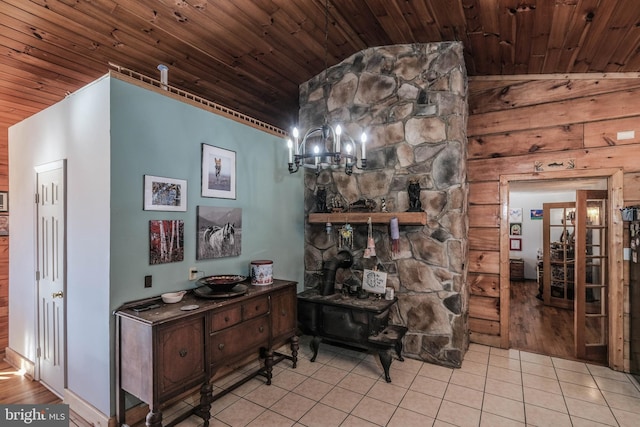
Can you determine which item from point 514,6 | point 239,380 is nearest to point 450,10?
point 514,6

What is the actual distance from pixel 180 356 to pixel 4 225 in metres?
3.22

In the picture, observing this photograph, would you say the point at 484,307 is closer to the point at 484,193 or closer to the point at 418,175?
the point at 484,193

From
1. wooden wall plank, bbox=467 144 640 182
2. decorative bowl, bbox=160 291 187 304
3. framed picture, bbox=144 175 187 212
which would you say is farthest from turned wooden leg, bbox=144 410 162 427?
wooden wall plank, bbox=467 144 640 182

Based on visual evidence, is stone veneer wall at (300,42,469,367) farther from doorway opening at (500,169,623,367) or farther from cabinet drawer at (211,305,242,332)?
cabinet drawer at (211,305,242,332)

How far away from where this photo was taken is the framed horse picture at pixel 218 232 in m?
2.97

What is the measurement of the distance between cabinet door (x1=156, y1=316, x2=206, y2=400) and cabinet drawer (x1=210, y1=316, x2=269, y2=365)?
0.13m

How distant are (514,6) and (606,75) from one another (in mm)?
1635

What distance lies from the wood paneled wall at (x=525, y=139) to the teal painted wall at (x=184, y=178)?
95.7 inches

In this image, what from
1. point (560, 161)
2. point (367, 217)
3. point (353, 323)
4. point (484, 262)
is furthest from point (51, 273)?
point (560, 161)

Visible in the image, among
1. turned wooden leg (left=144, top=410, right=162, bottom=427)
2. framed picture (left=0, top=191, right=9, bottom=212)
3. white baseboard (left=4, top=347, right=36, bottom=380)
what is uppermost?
framed picture (left=0, top=191, right=9, bottom=212)

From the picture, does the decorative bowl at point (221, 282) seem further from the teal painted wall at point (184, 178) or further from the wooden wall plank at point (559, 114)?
the wooden wall plank at point (559, 114)

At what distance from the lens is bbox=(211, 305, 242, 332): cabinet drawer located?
249 centimetres

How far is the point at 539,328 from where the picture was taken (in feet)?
15.0

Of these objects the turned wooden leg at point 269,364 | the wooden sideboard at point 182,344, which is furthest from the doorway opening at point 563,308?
the wooden sideboard at point 182,344
